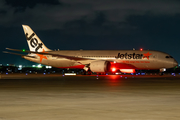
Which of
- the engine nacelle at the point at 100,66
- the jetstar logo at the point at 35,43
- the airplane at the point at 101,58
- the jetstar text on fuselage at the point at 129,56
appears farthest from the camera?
the jetstar logo at the point at 35,43

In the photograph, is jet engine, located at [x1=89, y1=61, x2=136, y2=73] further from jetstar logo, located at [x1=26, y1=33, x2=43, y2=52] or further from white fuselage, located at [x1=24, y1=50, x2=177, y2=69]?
jetstar logo, located at [x1=26, y1=33, x2=43, y2=52]

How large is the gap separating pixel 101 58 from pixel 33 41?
14234 millimetres

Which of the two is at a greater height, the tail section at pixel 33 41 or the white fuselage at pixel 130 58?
the tail section at pixel 33 41

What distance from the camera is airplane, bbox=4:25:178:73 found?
5006cm

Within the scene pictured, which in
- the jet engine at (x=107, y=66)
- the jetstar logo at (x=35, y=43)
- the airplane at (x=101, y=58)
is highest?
the jetstar logo at (x=35, y=43)

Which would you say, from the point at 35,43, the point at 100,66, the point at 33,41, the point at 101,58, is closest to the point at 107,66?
the point at 100,66

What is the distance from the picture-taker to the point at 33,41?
58594mm

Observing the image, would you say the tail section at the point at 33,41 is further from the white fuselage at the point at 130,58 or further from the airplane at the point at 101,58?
the white fuselage at the point at 130,58

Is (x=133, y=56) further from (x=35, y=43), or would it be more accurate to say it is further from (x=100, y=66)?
(x=35, y=43)

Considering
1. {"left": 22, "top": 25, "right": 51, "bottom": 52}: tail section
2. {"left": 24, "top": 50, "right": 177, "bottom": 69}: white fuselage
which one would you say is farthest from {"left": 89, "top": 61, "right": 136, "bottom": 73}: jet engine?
{"left": 22, "top": 25, "right": 51, "bottom": 52}: tail section

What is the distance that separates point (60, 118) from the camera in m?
10.5

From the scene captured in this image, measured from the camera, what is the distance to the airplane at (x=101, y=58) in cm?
5006

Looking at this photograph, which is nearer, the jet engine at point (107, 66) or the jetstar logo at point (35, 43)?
the jet engine at point (107, 66)

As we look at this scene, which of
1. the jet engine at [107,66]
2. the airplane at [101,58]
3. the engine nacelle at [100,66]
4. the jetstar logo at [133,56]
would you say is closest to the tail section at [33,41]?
the airplane at [101,58]
